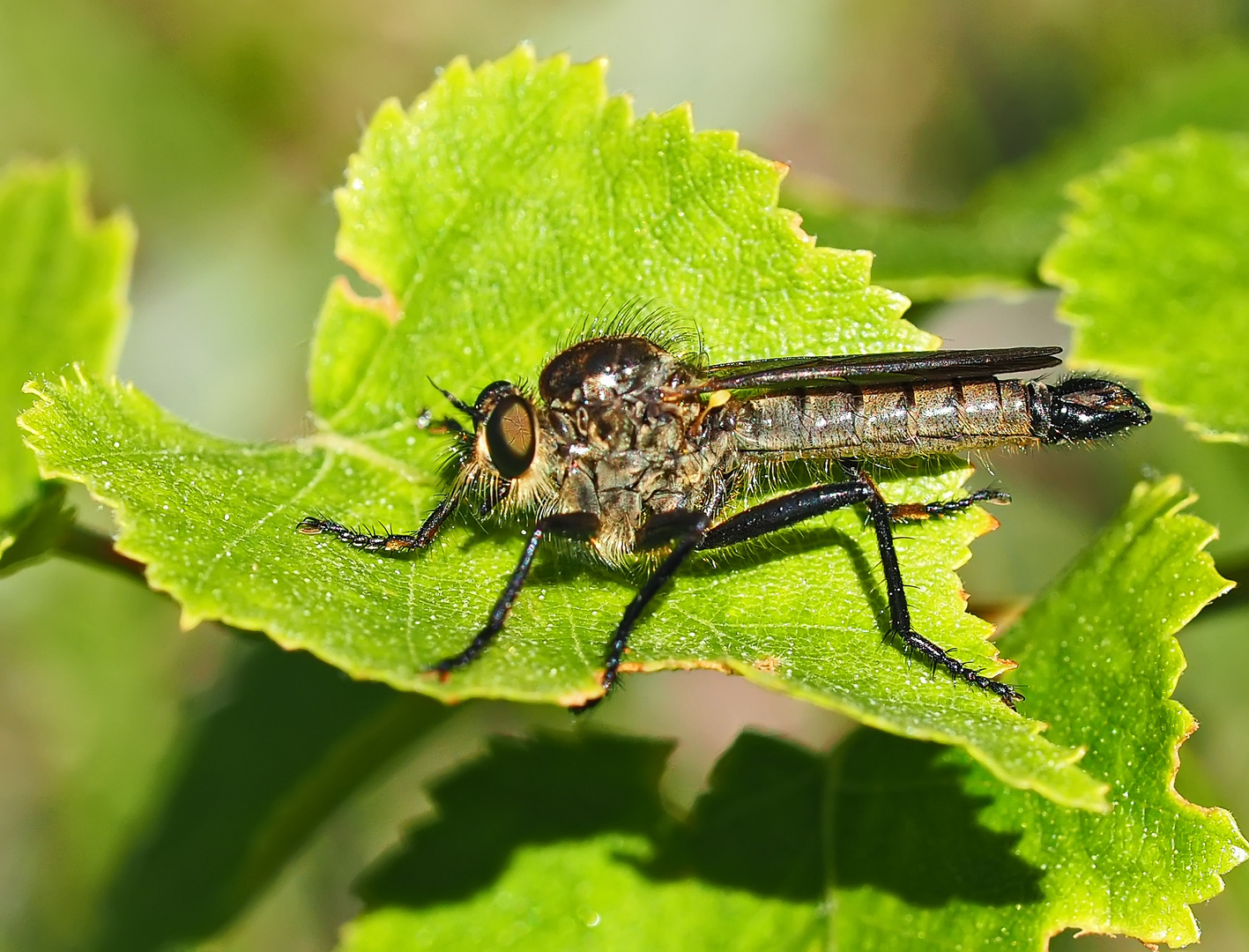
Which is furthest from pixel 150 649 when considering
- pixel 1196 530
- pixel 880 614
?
pixel 1196 530

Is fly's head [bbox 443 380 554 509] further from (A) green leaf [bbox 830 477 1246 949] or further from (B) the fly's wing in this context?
(A) green leaf [bbox 830 477 1246 949]

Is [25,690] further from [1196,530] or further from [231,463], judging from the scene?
[1196,530]

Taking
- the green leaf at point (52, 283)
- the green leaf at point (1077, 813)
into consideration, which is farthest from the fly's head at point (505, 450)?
the green leaf at point (52, 283)

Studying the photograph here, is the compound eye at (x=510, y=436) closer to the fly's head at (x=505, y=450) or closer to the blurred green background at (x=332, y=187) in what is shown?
the fly's head at (x=505, y=450)

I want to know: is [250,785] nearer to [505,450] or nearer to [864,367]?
[505,450]

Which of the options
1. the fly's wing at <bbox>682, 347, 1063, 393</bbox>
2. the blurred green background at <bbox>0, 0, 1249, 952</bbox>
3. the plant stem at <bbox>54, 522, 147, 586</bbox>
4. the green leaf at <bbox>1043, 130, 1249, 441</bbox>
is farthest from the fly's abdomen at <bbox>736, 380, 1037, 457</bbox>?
the blurred green background at <bbox>0, 0, 1249, 952</bbox>

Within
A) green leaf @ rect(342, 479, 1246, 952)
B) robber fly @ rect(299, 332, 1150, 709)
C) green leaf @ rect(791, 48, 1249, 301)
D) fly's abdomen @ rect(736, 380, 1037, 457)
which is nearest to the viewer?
green leaf @ rect(342, 479, 1246, 952)

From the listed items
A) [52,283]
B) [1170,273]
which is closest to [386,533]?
[52,283]
